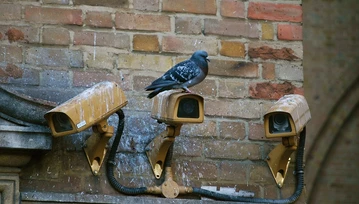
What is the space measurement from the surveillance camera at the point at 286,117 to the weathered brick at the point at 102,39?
2.30 feet

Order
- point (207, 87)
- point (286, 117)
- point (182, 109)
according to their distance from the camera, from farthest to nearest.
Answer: point (207, 87)
point (286, 117)
point (182, 109)

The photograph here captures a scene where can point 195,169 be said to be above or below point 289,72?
below

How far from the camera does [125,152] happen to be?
4.85m

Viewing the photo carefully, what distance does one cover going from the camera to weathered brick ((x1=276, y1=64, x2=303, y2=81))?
16.7ft

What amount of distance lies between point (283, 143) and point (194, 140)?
0.38 m

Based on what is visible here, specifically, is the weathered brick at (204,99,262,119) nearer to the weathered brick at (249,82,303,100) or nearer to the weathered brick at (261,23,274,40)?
the weathered brick at (249,82,303,100)

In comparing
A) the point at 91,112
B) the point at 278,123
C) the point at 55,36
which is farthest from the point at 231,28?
the point at 91,112

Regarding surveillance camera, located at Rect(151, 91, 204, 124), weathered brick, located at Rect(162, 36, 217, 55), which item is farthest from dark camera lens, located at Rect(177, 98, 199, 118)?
weathered brick, located at Rect(162, 36, 217, 55)

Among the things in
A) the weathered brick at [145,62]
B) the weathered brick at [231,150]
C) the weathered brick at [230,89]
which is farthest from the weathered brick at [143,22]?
the weathered brick at [231,150]

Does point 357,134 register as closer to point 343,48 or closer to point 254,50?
point 343,48

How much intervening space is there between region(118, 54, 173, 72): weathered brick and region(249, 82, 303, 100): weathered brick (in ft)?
1.26

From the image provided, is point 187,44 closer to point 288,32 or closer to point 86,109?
point 288,32

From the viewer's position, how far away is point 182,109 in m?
4.59

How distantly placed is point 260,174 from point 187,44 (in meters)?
0.64
